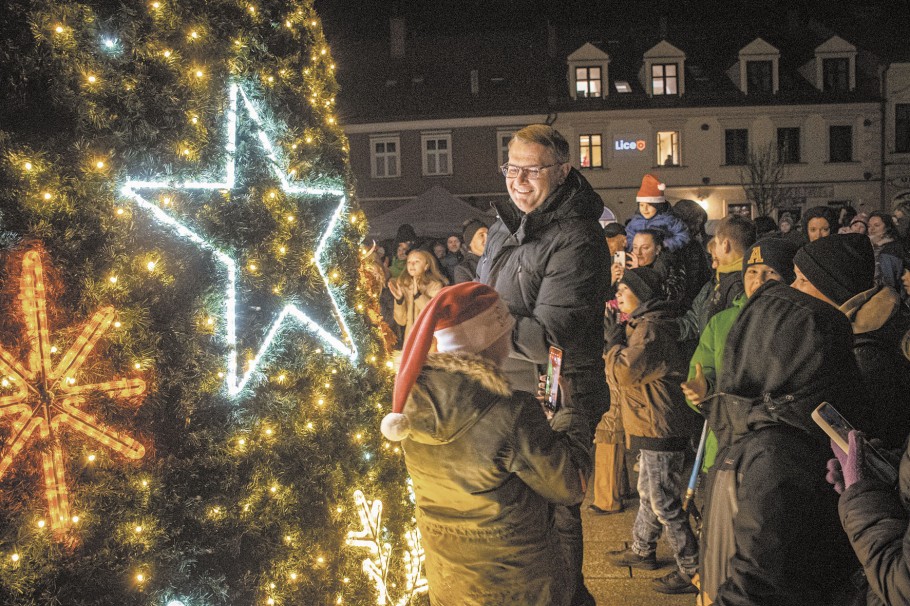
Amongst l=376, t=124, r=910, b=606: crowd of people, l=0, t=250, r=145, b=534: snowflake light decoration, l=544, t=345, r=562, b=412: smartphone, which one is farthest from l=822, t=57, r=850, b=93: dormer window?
l=0, t=250, r=145, b=534: snowflake light decoration

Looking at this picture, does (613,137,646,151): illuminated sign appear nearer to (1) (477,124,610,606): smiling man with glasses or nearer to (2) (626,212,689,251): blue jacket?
(2) (626,212,689,251): blue jacket

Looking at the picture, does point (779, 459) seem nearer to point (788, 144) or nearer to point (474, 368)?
point (474, 368)

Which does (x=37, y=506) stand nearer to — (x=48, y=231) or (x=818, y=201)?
(x=48, y=231)

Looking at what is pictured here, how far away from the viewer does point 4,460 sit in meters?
2.96

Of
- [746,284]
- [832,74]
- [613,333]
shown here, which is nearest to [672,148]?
[832,74]

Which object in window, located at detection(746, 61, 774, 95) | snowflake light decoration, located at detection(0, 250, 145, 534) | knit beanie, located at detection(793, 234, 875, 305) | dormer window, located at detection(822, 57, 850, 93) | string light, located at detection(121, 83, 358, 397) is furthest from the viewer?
dormer window, located at detection(822, 57, 850, 93)

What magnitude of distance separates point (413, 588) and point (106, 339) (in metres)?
1.90

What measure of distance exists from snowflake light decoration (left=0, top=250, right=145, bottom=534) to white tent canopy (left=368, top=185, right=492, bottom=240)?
17.8 meters

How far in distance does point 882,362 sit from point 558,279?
134 cm

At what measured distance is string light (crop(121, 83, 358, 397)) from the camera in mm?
3596

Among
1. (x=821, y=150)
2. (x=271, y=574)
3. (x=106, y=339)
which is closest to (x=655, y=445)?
(x=271, y=574)

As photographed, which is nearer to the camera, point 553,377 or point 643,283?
point 553,377

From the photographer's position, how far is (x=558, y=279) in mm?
3529

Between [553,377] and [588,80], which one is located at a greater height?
[588,80]
